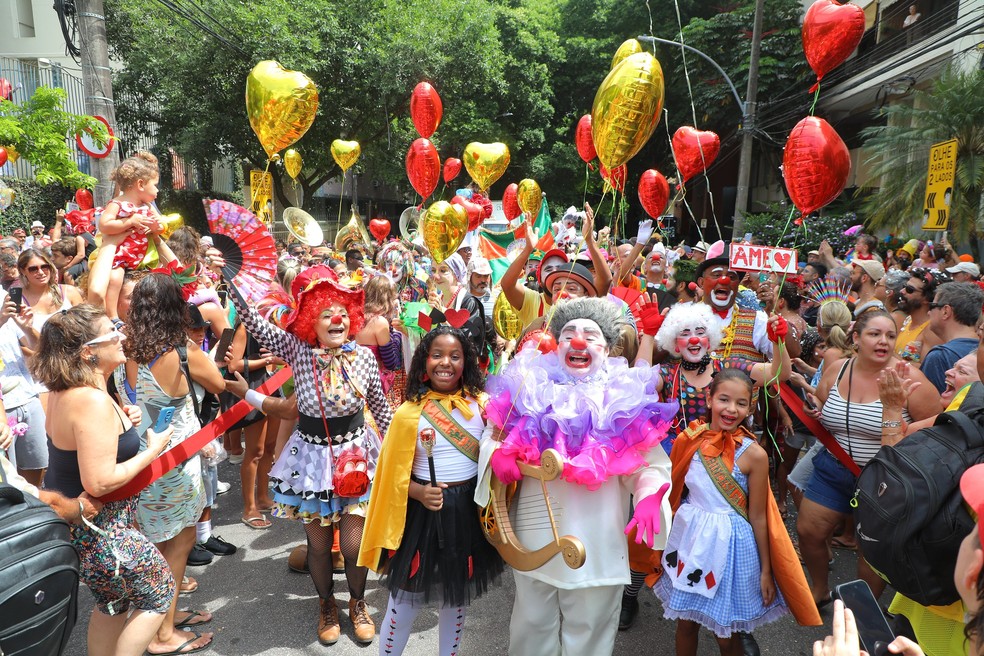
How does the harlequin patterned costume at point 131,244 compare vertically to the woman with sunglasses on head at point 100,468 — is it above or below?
above

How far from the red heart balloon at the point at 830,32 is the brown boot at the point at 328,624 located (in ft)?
14.1

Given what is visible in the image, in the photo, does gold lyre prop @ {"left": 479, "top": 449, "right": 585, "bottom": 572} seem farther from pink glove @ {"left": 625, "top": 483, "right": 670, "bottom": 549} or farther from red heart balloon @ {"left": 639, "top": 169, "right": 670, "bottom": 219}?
red heart balloon @ {"left": 639, "top": 169, "right": 670, "bottom": 219}

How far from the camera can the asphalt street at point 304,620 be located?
3.33 m

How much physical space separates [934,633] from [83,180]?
37.9 feet

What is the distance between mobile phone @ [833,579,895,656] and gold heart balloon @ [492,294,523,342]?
305cm

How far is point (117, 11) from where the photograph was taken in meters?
20.7

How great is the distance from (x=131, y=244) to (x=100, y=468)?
71.9 inches

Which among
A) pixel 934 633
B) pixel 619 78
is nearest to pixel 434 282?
pixel 619 78

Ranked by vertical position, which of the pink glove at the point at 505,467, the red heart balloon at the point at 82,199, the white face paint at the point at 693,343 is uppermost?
the red heart balloon at the point at 82,199

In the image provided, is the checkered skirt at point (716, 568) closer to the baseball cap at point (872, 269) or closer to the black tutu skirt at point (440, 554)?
the black tutu skirt at point (440, 554)

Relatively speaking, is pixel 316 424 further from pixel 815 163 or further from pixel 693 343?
pixel 815 163

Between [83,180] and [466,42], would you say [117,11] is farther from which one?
[83,180]

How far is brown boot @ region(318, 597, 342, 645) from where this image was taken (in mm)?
3328

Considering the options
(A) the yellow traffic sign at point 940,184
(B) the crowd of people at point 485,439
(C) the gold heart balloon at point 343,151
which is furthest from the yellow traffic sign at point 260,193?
(A) the yellow traffic sign at point 940,184
